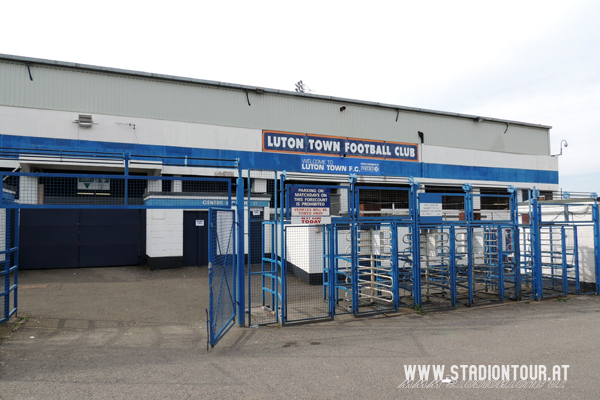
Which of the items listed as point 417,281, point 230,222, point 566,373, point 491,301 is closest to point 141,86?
point 230,222

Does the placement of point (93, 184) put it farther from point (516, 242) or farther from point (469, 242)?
point (516, 242)

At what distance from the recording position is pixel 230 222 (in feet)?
26.5

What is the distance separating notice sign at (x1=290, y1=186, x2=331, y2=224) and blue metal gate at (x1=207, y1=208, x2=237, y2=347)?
55.8 inches

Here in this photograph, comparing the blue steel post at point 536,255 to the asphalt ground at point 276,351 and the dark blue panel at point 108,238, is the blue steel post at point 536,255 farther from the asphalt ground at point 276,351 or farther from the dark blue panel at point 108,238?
the dark blue panel at point 108,238

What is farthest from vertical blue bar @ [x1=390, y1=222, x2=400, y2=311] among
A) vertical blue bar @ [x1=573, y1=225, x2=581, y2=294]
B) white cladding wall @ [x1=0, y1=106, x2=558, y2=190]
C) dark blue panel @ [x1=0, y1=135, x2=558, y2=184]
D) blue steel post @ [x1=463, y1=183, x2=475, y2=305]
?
white cladding wall @ [x1=0, y1=106, x2=558, y2=190]

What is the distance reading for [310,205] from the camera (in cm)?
827

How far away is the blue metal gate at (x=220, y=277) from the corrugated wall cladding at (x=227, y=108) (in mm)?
12170

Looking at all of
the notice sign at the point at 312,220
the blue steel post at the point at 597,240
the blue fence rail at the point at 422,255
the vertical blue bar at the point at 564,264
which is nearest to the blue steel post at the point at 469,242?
the blue fence rail at the point at 422,255

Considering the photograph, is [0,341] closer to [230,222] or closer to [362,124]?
[230,222]

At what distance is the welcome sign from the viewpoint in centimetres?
2008

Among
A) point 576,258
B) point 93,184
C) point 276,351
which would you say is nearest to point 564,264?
point 576,258

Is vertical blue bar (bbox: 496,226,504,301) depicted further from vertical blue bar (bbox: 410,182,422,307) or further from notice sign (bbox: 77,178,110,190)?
notice sign (bbox: 77,178,110,190)

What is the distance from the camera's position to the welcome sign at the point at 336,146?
20.1 m

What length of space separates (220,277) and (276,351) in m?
1.79
